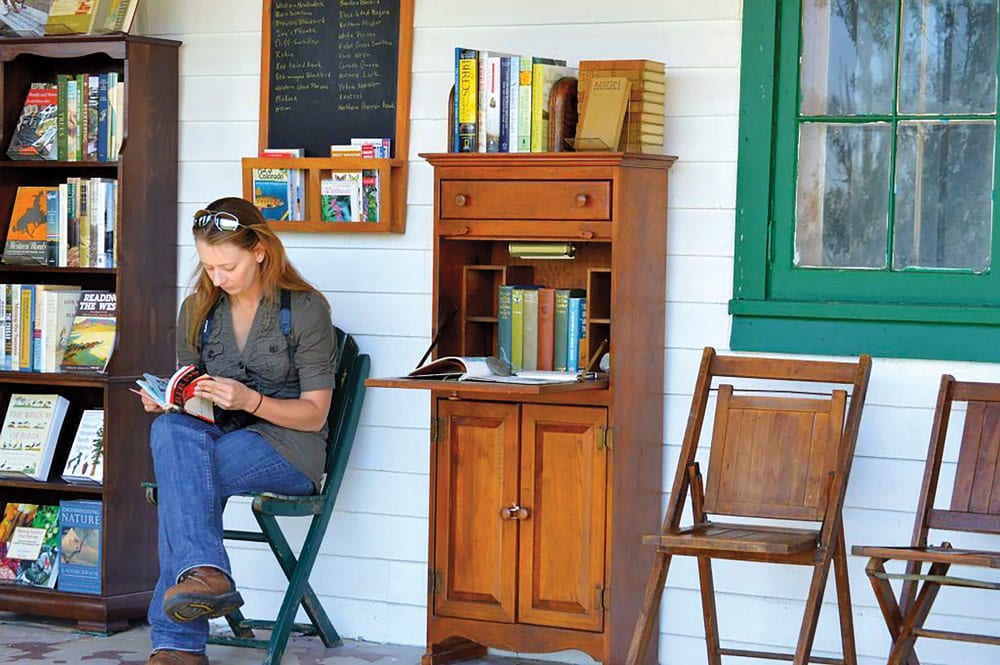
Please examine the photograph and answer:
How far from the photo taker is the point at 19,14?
5734mm

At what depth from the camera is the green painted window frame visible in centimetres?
474

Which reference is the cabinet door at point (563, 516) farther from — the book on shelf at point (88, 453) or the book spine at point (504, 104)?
the book on shelf at point (88, 453)

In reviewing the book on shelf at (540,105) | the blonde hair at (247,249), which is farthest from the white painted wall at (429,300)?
the blonde hair at (247,249)

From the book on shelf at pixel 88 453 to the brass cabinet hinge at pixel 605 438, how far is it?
6.08 feet

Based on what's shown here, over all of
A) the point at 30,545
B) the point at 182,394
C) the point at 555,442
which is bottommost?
the point at 30,545

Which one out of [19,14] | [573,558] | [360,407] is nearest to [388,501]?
[360,407]

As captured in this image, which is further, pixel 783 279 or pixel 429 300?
pixel 429 300

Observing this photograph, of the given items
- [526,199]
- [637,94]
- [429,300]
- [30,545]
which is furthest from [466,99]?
[30,545]

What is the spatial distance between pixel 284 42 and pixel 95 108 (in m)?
0.71

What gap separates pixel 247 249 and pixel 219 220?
132 millimetres

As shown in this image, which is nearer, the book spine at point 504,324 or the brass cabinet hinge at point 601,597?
the brass cabinet hinge at point 601,597

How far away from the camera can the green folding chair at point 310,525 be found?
4977 mm

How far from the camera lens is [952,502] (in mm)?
4480

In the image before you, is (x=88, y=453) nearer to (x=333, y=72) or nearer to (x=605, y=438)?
(x=333, y=72)
